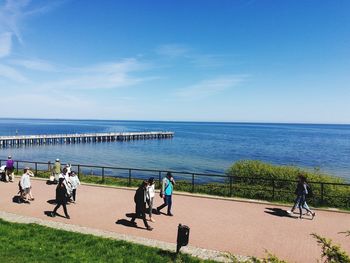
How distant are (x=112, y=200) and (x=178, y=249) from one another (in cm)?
684

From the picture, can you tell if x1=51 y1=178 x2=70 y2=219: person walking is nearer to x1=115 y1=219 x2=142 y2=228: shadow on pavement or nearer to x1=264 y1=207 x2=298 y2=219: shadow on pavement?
x1=115 y1=219 x2=142 y2=228: shadow on pavement

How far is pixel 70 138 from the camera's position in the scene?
301ft

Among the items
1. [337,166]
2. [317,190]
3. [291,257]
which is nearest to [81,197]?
[291,257]

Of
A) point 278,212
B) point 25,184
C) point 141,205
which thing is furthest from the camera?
point 25,184

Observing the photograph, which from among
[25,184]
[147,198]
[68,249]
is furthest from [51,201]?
[68,249]

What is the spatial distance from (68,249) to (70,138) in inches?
3425

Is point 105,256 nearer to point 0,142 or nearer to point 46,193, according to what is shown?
point 46,193

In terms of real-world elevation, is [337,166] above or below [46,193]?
below

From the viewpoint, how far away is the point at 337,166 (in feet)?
174

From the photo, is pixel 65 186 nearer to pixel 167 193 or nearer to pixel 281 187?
pixel 167 193

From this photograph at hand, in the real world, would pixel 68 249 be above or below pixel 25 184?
below

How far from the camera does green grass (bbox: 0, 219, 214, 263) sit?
27.0ft

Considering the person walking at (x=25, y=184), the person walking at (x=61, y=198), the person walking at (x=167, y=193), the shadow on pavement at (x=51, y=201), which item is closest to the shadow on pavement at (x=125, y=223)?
the person walking at (x=167, y=193)

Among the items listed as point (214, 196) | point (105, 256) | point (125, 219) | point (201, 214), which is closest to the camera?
point (105, 256)
